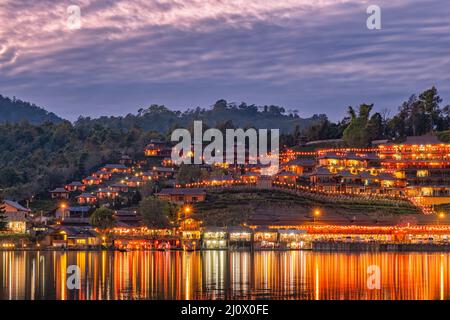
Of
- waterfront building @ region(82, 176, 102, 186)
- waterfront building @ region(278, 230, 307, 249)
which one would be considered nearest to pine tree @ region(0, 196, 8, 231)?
waterfront building @ region(278, 230, 307, 249)

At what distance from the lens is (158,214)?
346 ft

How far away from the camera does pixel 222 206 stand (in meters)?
110

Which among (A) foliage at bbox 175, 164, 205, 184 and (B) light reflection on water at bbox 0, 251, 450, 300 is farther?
(A) foliage at bbox 175, 164, 205, 184

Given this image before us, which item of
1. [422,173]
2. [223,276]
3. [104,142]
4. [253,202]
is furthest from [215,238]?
[104,142]

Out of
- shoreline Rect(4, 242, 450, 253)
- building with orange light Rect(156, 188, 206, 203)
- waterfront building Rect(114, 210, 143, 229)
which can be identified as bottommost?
shoreline Rect(4, 242, 450, 253)

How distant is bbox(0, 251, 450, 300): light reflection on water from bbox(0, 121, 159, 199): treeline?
46.9 meters

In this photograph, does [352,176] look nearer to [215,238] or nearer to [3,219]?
[215,238]

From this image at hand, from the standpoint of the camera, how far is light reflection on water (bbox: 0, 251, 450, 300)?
5738 centimetres

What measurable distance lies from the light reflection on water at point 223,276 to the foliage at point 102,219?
9.97m

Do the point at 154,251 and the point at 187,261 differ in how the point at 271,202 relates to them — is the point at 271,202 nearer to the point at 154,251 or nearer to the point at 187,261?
the point at 154,251

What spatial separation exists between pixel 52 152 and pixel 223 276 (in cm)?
10069

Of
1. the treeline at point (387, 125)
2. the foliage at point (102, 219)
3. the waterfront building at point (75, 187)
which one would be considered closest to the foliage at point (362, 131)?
the treeline at point (387, 125)

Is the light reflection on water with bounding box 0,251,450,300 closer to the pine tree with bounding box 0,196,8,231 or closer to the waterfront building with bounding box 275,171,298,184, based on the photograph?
the pine tree with bounding box 0,196,8,231
